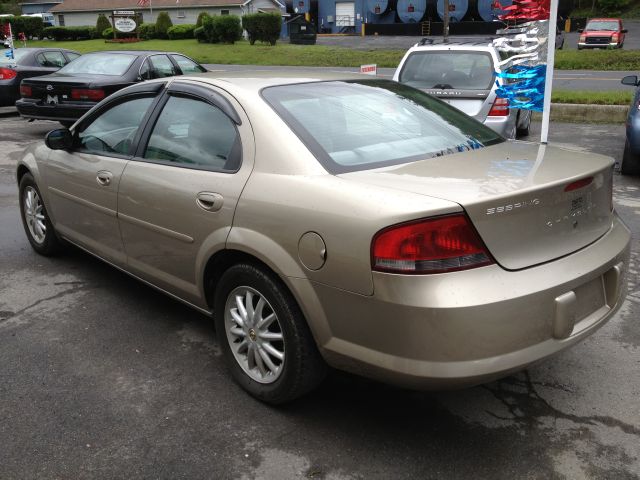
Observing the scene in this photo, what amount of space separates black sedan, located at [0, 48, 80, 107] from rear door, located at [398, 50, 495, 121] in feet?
27.0

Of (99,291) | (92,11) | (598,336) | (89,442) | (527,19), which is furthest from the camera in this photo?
(92,11)

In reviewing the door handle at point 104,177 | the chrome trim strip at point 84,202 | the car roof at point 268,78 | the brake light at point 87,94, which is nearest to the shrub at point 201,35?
the brake light at point 87,94

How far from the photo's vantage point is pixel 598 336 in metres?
3.89

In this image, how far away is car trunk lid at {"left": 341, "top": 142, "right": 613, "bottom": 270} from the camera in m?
2.55

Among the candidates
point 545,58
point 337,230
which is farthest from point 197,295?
point 545,58

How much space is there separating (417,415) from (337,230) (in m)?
1.07

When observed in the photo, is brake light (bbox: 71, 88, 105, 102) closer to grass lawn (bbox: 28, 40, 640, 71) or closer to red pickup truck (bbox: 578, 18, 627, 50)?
grass lawn (bbox: 28, 40, 640, 71)

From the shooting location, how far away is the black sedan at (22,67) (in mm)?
13594

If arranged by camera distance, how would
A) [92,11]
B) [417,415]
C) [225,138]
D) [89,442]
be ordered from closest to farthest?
[89,442]
[417,415]
[225,138]
[92,11]

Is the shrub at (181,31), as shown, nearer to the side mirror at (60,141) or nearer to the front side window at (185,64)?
the front side window at (185,64)

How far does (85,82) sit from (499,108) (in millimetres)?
6670

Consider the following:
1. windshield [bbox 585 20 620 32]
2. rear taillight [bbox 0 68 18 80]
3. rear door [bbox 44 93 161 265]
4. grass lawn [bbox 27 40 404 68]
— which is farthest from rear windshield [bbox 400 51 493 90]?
windshield [bbox 585 20 620 32]

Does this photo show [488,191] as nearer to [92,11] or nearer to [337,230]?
[337,230]

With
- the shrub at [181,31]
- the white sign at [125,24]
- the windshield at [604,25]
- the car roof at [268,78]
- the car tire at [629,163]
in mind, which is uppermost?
the white sign at [125,24]
